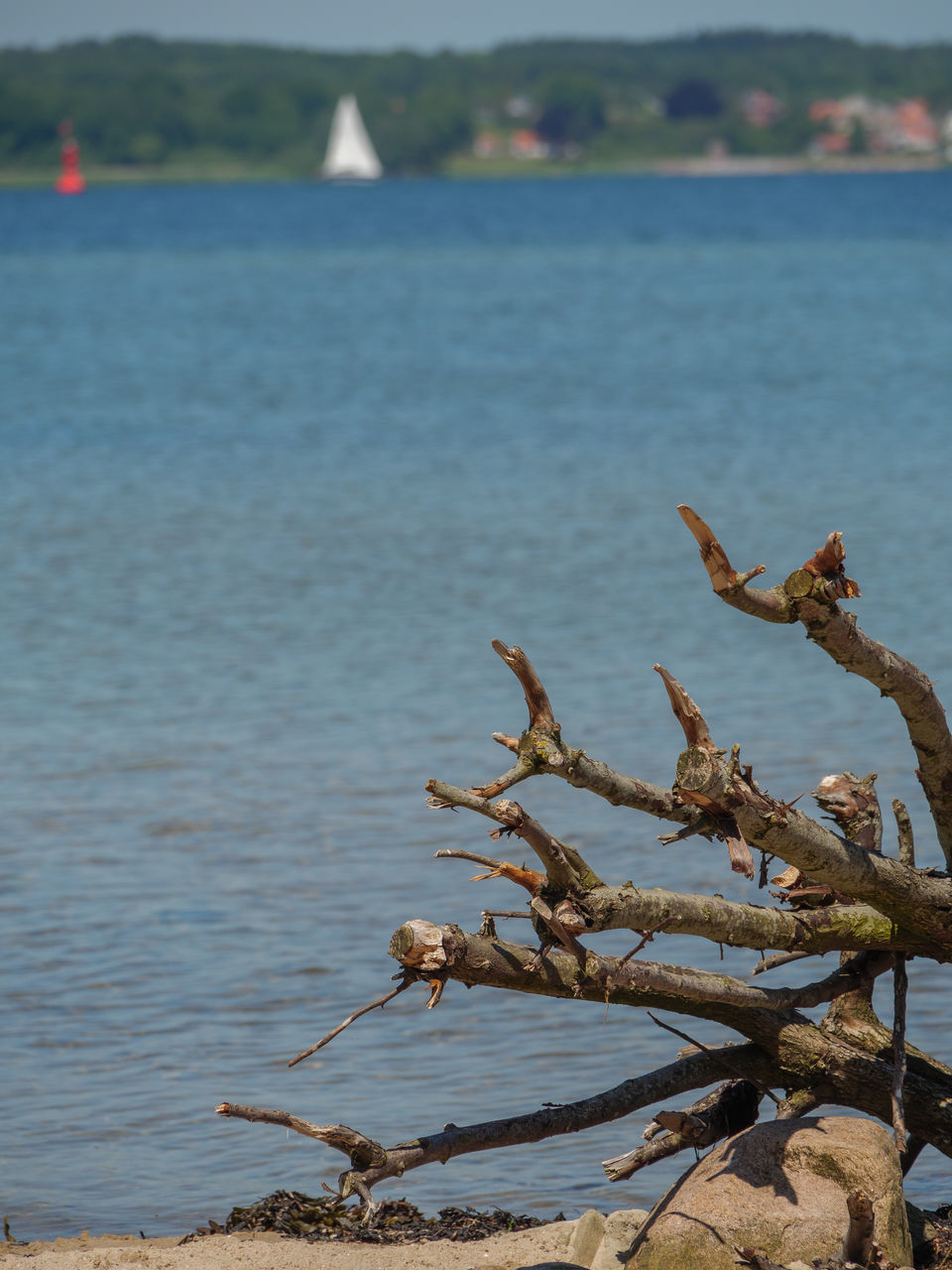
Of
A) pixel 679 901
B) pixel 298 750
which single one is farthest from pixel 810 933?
pixel 298 750

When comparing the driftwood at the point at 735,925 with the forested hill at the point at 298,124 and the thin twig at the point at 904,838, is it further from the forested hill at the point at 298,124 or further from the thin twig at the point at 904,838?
the forested hill at the point at 298,124

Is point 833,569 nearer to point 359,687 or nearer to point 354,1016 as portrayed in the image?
point 354,1016

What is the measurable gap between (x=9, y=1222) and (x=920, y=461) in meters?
18.2

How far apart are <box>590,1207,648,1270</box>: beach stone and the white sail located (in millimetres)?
153549

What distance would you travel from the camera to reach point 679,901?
4.55 metres

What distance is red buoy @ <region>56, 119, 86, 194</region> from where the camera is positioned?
156125 mm

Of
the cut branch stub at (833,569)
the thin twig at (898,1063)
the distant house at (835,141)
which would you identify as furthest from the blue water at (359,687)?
the distant house at (835,141)

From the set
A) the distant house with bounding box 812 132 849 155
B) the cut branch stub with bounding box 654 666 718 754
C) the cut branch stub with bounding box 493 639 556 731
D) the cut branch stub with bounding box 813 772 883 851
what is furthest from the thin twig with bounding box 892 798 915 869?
the distant house with bounding box 812 132 849 155

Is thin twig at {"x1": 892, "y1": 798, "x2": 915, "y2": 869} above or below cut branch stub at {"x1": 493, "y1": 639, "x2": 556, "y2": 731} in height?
below

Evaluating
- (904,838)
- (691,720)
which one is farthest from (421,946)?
(904,838)

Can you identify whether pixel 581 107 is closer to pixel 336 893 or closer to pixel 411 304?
pixel 411 304

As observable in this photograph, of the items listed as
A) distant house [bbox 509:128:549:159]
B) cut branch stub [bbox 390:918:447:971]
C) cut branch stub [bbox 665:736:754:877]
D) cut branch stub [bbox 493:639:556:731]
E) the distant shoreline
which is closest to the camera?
cut branch stub [bbox 493:639:556:731]

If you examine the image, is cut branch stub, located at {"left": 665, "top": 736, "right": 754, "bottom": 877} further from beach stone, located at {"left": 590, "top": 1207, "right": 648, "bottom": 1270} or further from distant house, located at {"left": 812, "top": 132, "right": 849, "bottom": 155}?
distant house, located at {"left": 812, "top": 132, "right": 849, "bottom": 155}

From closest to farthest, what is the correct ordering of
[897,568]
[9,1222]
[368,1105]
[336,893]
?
[9,1222], [368,1105], [336,893], [897,568]
